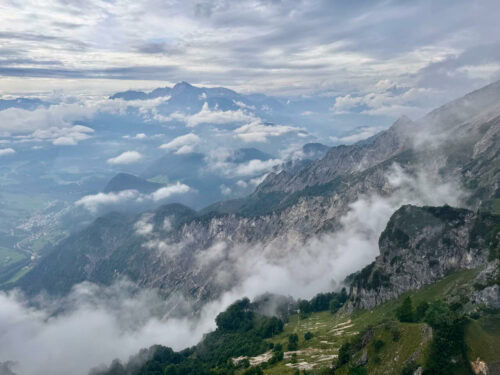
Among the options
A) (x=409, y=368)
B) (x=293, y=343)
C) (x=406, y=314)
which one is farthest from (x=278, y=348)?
(x=409, y=368)

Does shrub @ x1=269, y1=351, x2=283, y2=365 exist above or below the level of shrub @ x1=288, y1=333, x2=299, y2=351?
above

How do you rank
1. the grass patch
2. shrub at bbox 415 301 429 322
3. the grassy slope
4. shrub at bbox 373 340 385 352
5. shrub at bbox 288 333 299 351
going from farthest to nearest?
shrub at bbox 288 333 299 351
shrub at bbox 415 301 429 322
shrub at bbox 373 340 385 352
the grassy slope
the grass patch

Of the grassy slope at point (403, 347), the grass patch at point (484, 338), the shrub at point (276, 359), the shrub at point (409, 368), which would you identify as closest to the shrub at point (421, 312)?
the grassy slope at point (403, 347)

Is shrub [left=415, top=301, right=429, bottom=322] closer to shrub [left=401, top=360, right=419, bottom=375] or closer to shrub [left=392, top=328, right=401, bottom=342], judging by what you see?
shrub [left=392, top=328, right=401, bottom=342]

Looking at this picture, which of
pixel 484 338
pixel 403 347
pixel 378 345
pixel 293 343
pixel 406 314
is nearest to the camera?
pixel 484 338

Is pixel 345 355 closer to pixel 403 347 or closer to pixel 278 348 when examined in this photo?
pixel 403 347

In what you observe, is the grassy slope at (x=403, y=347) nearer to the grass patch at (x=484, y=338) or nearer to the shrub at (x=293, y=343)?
the grass patch at (x=484, y=338)

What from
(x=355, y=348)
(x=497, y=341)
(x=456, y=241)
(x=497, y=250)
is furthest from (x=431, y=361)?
(x=456, y=241)

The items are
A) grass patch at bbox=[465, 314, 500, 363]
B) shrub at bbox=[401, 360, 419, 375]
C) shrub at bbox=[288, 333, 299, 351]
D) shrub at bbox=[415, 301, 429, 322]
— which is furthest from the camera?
shrub at bbox=[288, 333, 299, 351]

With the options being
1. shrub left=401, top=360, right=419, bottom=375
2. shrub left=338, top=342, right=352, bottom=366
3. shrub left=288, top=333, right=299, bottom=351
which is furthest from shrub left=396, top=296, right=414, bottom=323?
shrub left=288, top=333, right=299, bottom=351

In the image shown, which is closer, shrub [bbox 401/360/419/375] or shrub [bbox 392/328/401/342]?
shrub [bbox 401/360/419/375]

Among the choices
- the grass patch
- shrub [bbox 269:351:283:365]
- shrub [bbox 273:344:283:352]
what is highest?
the grass patch
